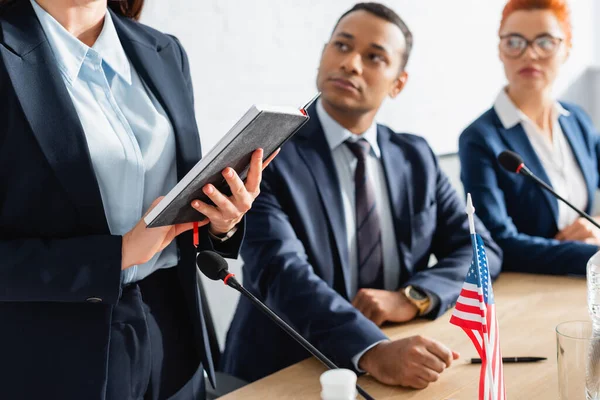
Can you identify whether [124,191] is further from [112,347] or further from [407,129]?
[407,129]

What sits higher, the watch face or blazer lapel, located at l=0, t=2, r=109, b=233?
blazer lapel, located at l=0, t=2, r=109, b=233

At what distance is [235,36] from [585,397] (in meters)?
1.69

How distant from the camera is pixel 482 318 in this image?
3.18 feet

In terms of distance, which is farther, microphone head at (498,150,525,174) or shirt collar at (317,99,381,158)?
shirt collar at (317,99,381,158)

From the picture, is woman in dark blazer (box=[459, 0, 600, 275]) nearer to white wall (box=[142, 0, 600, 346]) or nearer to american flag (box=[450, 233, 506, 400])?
white wall (box=[142, 0, 600, 346])

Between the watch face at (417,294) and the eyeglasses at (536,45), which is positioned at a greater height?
the eyeglasses at (536,45)

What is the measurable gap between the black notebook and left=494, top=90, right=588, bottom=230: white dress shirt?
51.5 inches

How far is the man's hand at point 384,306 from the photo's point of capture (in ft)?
4.94

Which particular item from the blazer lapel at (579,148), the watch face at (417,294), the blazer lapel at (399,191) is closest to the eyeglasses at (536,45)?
the blazer lapel at (579,148)

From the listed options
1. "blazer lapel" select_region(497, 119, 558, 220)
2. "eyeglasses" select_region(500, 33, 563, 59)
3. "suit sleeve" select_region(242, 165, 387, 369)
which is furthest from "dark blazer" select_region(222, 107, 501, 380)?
"eyeglasses" select_region(500, 33, 563, 59)

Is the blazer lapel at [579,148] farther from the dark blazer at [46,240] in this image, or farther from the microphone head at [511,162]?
the dark blazer at [46,240]

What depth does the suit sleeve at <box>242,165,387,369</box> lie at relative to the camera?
1307mm

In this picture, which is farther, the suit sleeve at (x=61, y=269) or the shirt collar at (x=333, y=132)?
the shirt collar at (x=333, y=132)

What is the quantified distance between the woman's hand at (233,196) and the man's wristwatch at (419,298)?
0.58 m
